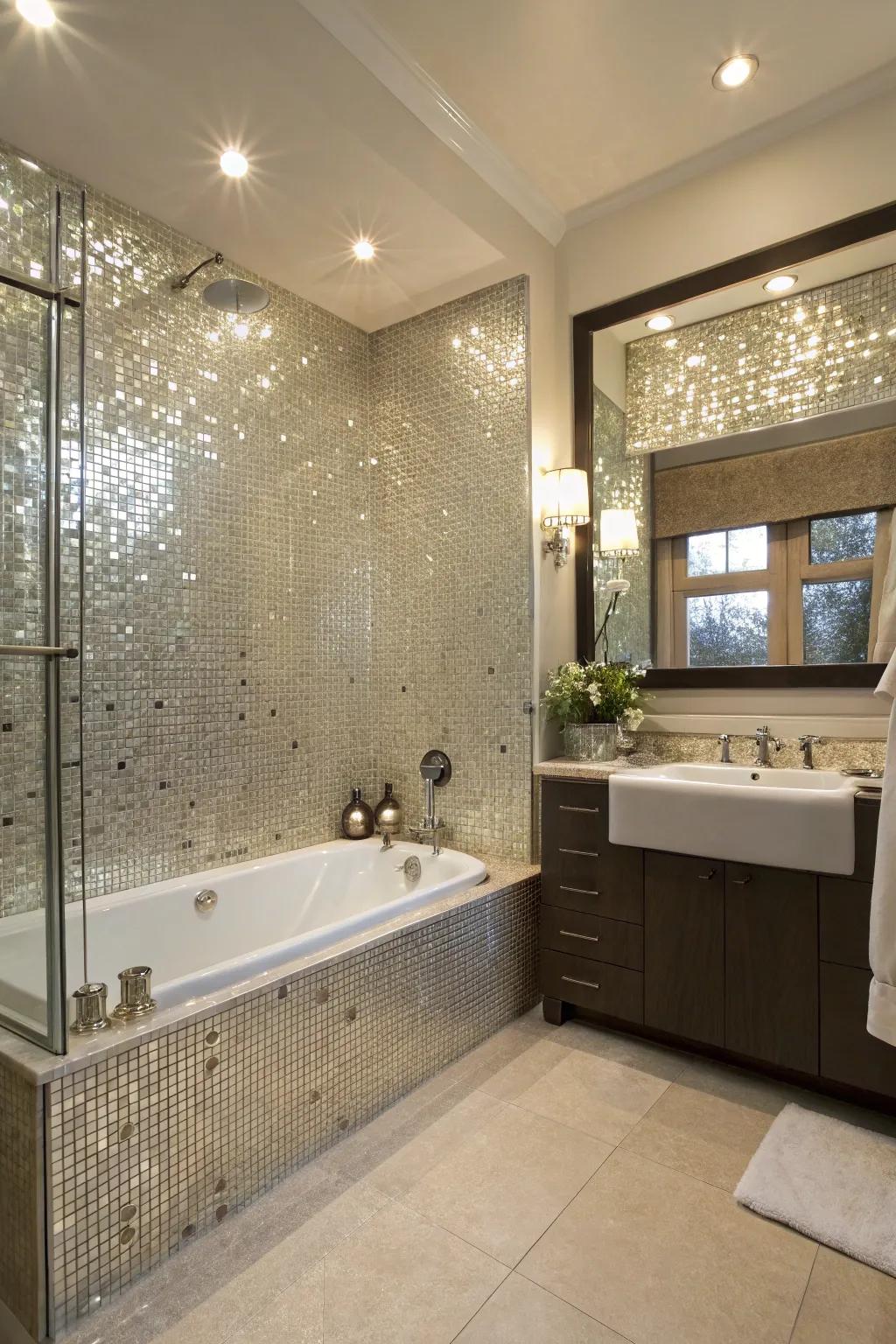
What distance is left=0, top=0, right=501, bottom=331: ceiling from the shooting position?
171 cm

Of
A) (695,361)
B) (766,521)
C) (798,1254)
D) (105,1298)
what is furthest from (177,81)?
(798,1254)

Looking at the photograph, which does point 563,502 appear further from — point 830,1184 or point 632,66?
point 830,1184

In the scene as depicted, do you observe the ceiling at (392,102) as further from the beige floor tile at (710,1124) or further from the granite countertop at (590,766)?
the beige floor tile at (710,1124)

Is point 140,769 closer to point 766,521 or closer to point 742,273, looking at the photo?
point 766,521

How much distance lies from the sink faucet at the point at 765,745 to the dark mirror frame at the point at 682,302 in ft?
0.61

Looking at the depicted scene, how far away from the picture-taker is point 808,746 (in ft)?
7.70

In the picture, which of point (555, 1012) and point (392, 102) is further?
point (555, 1012)

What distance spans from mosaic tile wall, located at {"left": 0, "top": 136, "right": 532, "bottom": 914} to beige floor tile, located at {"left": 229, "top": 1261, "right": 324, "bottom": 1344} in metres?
1.06

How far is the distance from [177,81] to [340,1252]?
271 cm

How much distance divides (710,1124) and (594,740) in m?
1.20

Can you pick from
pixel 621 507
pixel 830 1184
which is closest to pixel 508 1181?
pixel 830 1184

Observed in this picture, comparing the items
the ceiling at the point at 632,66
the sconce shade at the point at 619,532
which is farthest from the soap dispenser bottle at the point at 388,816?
the ceiling at the point at 632,66

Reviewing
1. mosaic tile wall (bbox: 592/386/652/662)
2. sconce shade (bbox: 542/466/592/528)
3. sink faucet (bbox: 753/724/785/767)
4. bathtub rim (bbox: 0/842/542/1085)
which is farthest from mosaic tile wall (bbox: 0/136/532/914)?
sink faucet (bbox: 753/724/785/767)

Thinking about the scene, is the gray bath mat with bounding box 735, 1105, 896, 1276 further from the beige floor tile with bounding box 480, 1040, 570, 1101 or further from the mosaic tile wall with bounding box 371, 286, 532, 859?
the mosaic tile wall with bounding box 371, 286, 532, 859
